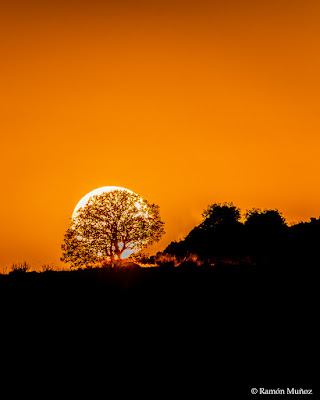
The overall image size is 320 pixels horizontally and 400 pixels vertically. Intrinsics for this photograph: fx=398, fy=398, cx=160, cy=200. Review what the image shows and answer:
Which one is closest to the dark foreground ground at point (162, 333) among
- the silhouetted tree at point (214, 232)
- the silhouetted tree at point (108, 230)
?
the silhouetted tree at point (108, 230)

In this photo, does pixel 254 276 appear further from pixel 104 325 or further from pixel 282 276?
pixel 104 325

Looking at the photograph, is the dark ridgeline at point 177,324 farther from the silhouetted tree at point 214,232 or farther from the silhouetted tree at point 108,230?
the silhouetted tree at point 214,232

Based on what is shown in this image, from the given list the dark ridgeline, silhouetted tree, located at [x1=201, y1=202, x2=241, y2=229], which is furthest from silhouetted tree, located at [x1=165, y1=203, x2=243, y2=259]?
the dark ridgeline

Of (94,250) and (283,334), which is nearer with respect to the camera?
(283,334)

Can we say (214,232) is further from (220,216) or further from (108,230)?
(108,230)

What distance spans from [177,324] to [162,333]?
1.02 metres

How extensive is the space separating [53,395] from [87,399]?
38.9 inches

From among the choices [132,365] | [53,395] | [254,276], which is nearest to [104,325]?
[132,365]

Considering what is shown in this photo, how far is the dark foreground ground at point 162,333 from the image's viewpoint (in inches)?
451

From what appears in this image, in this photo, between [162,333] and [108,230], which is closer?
[162,333]

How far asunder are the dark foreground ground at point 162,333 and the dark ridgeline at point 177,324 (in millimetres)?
37

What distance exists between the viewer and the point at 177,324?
1547 centimetres

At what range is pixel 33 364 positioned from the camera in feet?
40.9

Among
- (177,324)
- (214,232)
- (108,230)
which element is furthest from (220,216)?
(177,324)
